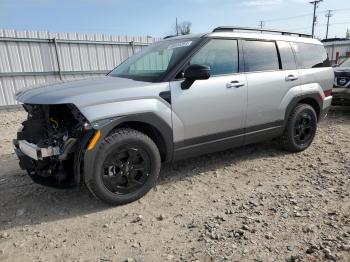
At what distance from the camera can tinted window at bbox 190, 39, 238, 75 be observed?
150 inches

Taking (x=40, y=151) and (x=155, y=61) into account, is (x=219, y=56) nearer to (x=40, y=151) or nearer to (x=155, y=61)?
(x=155, y=61)

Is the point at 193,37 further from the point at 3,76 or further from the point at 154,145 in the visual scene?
the point at 3,76

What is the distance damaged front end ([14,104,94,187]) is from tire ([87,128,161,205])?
8.3 inches

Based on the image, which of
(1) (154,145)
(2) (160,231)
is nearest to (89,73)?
(1) (154,145)

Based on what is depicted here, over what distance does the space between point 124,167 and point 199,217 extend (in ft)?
3.15

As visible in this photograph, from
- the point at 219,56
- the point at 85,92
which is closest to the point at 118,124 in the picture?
the point at 85,92

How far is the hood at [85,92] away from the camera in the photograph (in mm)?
2998

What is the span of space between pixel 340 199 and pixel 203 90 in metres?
1.99

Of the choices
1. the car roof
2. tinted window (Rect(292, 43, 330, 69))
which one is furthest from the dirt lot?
the car roof

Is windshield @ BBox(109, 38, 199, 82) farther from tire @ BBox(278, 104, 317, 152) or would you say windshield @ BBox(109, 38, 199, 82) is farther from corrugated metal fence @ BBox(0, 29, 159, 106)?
corrugated metal fence @ BBox(0, 29, 159, 106)

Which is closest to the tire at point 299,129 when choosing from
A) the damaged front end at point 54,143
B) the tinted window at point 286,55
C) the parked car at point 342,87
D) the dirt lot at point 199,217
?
the dirt lot at point 199,217

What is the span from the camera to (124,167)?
334cm

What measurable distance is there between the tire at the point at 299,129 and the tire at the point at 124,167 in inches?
94.5

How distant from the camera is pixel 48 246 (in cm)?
275
